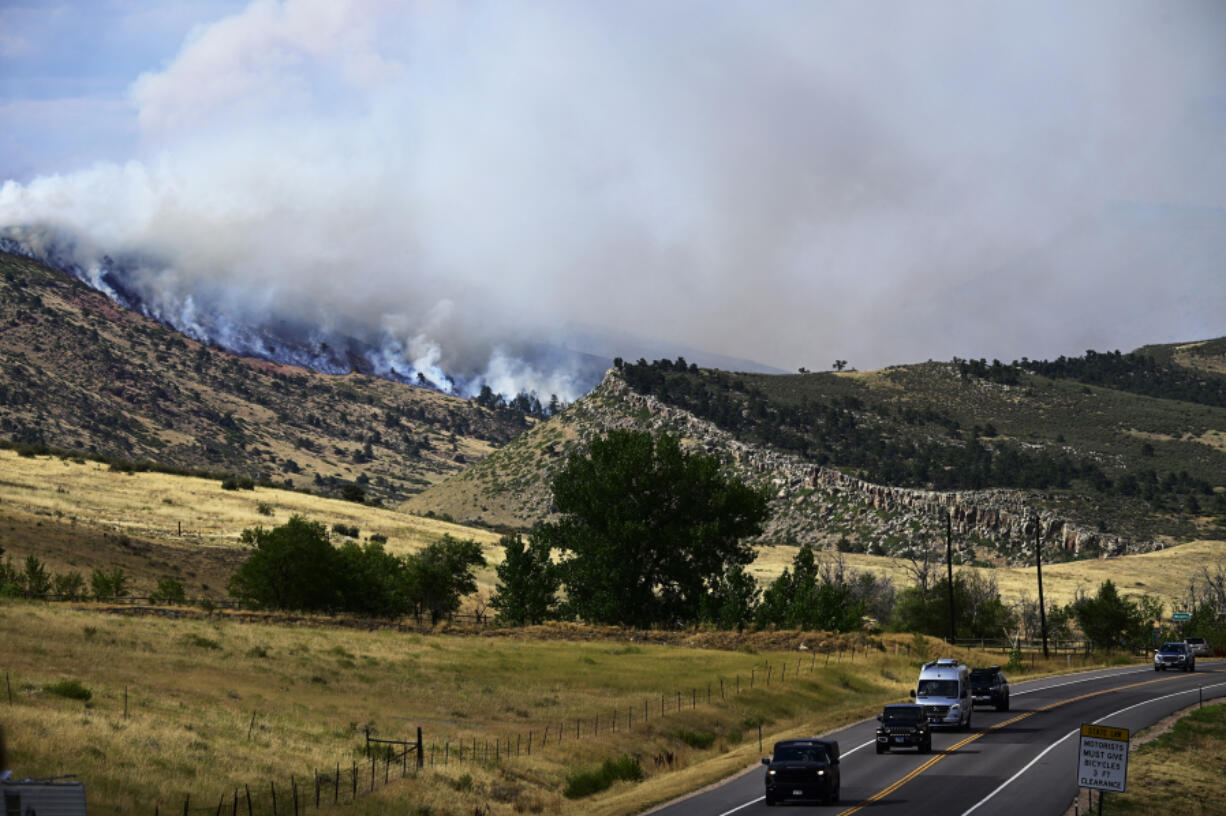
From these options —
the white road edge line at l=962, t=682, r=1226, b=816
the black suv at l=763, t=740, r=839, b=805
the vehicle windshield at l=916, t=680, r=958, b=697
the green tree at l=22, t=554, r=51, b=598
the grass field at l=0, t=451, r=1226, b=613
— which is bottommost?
the white road edge line at l=962, t=682, r=1226, b=816

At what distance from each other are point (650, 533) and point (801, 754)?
6362cm

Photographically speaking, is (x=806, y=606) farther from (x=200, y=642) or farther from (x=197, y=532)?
(x=197, y=532)

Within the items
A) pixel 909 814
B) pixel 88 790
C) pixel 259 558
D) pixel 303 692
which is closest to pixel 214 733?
pixel 88 790

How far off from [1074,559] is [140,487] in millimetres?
120217

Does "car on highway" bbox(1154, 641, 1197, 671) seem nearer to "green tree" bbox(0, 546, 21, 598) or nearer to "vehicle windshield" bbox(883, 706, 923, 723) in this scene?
"vehicle windshield" bbox(883, 706, 923, 723)

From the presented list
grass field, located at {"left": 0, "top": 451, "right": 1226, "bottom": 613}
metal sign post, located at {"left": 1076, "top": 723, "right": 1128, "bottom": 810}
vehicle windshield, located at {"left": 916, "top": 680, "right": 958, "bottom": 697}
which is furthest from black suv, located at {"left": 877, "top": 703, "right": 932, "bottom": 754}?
grass field, located at {"left": 0, "top": 451, "right": 1226, "bottom": 613}

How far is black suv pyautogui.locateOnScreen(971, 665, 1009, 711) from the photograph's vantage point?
59.5 m

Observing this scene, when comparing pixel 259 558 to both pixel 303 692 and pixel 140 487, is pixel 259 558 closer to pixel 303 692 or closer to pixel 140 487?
pixel 303 692

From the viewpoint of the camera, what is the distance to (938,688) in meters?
52.5

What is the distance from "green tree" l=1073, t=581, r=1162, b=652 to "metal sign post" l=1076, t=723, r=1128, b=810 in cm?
Result: 8488

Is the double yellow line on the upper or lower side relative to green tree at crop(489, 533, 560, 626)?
lower

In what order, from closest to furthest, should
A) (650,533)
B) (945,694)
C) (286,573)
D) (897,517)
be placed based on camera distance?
(945,694), (286,573), (650,533), (897,517)

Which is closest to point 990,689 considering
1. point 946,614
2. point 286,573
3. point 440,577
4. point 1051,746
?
point 1051,746

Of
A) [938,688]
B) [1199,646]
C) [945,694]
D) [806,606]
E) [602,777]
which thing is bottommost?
[602,777]
